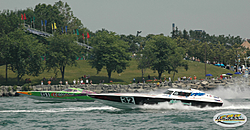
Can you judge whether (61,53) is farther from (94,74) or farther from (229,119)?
(229,119)

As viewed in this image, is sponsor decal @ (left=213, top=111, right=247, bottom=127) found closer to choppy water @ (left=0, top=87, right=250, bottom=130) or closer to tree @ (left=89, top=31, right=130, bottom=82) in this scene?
choppy water @ (left=0, top=87, right=250, bottom=130)

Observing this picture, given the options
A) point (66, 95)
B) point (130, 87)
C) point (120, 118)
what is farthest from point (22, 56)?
point (120, 118)

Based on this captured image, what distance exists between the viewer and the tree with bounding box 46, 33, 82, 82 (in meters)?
68.4

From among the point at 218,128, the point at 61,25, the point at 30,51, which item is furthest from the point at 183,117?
the point at 61,25

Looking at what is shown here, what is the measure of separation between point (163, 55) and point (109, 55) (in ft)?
54.7

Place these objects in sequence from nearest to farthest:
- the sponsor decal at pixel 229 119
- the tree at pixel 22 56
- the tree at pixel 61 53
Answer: the sponsor decal at pixel 229 119, the tree at pixel 22 56, the tree at pixel 61 53

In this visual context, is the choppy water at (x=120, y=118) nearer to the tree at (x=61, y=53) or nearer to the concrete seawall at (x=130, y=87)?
the concrete seawall at (x=130, y=87)

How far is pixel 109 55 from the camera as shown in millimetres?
72312

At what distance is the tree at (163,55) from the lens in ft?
255

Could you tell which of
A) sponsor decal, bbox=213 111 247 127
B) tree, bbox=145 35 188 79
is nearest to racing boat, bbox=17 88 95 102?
sponsor decal, bbox=213 111 247 127

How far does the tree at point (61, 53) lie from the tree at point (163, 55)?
20.9 m

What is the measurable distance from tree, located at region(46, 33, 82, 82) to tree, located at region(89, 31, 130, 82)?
203 inches

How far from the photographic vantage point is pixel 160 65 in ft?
256

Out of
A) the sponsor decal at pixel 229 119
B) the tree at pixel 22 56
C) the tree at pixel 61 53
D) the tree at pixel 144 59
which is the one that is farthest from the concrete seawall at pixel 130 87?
the sponsor decal at pixel 229 119
